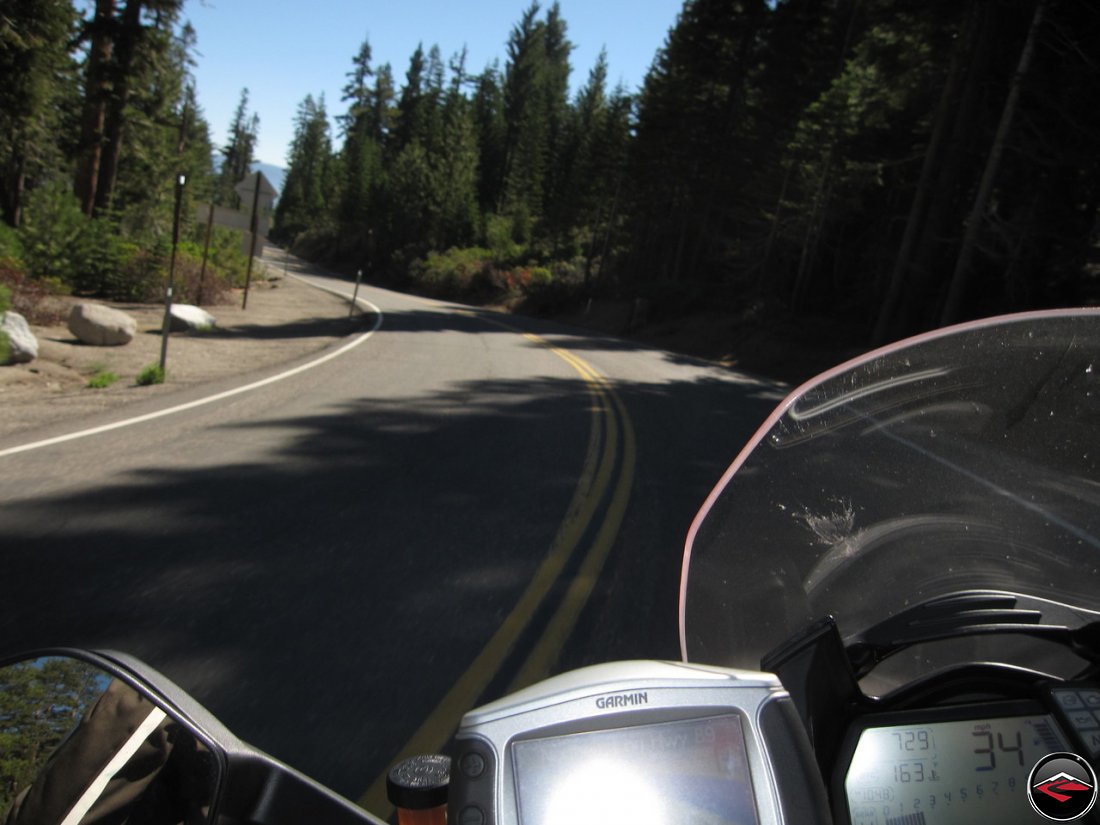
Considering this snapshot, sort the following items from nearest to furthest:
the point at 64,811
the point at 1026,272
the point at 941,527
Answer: the point at 64,811
the point at 941,527
the point at 1026,272

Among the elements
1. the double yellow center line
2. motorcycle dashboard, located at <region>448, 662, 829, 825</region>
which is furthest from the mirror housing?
the double yellow center line

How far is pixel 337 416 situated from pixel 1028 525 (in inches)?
349

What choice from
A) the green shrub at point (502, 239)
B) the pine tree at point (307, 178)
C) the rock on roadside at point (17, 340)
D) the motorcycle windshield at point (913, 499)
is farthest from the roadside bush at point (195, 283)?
the pine tree at point (307, 178)

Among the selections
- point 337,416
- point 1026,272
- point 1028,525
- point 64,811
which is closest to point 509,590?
point 1028,525

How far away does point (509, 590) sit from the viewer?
5141 mm

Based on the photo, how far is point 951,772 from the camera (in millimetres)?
1447

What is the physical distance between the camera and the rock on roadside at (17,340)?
11.8 metres

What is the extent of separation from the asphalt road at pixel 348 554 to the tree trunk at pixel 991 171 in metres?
11.3

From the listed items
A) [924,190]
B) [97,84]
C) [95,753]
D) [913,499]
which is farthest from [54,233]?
[913,499]

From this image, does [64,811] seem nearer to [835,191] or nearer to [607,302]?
[835,191]

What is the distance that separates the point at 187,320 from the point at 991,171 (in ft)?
60.2

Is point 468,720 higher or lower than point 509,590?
higher

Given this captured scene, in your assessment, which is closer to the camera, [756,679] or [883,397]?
[756,679]

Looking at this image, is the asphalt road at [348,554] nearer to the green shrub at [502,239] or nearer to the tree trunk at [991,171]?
the tree trunk at [991,171]
